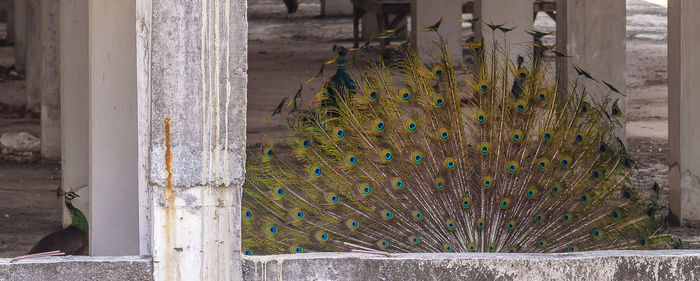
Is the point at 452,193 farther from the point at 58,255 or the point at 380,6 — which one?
the point at 380,6

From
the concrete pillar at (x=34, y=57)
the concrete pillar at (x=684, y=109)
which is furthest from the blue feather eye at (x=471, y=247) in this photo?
the concrete pillar at (x=34, y=57)

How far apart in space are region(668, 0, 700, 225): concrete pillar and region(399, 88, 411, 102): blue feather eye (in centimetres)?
302

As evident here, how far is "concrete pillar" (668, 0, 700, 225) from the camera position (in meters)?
8.48

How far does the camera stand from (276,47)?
20.2 m

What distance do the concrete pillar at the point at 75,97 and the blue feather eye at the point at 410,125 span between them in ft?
8.15

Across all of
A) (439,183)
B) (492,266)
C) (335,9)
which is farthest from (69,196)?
(335,9)

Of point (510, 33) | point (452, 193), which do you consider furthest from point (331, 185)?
point (510, 33)

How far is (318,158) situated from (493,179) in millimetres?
994

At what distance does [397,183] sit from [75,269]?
230 cm

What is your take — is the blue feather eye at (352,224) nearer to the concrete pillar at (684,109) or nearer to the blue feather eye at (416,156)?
the blue feather eye at (416,156)

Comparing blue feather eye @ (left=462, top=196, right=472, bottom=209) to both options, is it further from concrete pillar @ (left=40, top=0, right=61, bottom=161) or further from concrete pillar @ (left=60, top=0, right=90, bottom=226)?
concrete pillar @ (left=40, top=0, right=61, bottom=161)

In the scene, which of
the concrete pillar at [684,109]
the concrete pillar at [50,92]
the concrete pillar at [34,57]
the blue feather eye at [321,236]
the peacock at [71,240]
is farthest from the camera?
the concrete pillar at [34,57]

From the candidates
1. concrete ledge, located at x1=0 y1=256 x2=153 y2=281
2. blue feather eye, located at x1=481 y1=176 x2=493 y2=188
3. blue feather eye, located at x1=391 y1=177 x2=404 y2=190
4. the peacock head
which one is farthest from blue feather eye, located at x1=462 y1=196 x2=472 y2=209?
the peacock head

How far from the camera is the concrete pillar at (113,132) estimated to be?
6.15 metres
